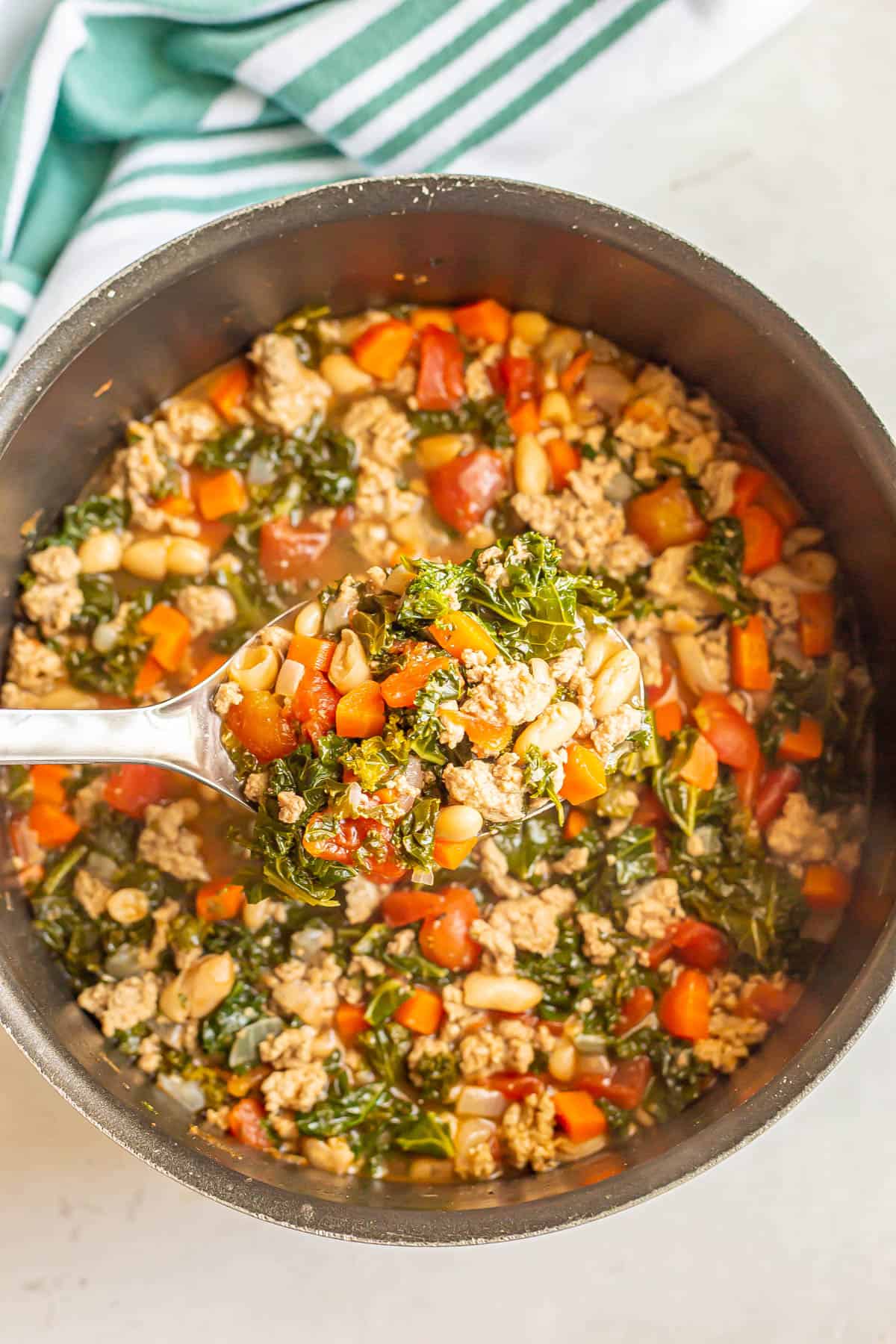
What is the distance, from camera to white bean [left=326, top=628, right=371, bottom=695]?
110 inches

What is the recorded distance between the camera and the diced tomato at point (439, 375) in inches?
146

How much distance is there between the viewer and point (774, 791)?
3.62 metres

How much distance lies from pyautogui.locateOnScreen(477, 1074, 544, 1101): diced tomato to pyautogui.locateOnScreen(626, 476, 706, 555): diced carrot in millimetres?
1653

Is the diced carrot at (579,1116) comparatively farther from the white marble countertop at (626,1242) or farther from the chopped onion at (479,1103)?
the white marble countertop at (626,1242)

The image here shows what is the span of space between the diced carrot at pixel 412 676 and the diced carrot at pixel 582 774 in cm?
42

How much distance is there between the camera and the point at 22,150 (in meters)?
3.55

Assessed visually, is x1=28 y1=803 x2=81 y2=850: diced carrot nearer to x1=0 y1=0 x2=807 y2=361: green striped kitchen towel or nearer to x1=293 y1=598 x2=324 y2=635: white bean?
x1=293 y1=598 x2=324 y2=635: white bean

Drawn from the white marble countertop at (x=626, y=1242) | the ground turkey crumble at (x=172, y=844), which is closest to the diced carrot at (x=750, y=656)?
the white marble countertop at (x=626, y=1242)

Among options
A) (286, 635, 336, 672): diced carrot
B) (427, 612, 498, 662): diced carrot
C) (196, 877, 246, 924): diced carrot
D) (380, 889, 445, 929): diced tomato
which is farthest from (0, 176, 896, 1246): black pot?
(427, 612, 498, 662): diced carrot

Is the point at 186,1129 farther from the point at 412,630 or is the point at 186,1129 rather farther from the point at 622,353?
the point at 622,353

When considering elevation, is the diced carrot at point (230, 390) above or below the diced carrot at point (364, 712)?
above

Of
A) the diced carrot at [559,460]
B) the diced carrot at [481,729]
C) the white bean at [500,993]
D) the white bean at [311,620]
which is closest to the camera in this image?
the diced carrot at [481,729]

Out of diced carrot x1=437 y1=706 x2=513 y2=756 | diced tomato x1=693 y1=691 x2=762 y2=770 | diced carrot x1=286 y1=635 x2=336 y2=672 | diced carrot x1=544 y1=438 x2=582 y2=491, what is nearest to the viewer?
diced carrot x1=437 y1=706 x2=513 y2=756

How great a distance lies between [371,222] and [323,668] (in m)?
1.33
